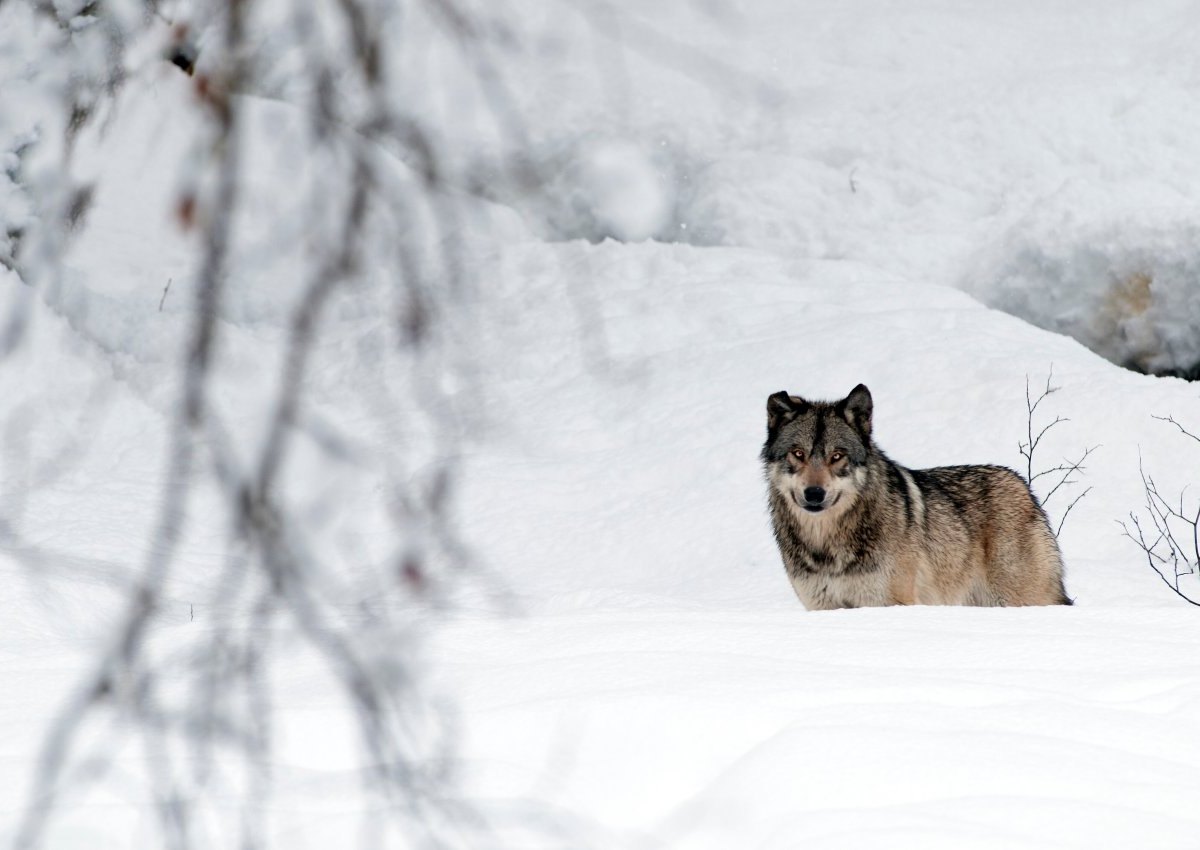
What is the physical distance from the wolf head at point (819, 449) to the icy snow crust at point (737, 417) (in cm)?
105

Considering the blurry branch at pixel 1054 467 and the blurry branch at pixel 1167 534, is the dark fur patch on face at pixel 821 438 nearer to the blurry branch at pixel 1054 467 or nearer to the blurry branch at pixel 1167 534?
the blurry branch at pixel 1054 467

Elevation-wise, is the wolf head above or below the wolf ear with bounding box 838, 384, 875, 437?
below

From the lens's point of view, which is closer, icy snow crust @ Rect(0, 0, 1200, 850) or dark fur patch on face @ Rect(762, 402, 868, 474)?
icy snow crust @ Rect(0, 0, 1200, 850)

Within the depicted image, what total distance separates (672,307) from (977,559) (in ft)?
13.8

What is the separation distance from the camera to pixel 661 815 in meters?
2.22

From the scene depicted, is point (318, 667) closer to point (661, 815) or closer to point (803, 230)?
point (661, 815)

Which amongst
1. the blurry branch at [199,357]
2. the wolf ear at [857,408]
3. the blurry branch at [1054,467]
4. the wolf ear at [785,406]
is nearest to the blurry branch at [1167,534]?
the blurry branch at [1054,467]

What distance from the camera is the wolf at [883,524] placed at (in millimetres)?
5898

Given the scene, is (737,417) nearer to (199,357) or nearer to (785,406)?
(785,406)

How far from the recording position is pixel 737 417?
8.90 metres

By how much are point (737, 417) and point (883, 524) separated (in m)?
2.95

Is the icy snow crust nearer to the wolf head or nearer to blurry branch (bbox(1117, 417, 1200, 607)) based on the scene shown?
blurry branch (bbox(1117, 417, 1200, 607))

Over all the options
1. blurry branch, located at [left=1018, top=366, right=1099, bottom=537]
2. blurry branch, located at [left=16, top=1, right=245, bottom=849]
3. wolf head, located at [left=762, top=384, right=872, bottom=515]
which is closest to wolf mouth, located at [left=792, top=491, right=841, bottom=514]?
wolf head, located at [left=762, top=384, right=872, bottom=515]

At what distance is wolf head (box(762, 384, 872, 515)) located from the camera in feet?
19.0
